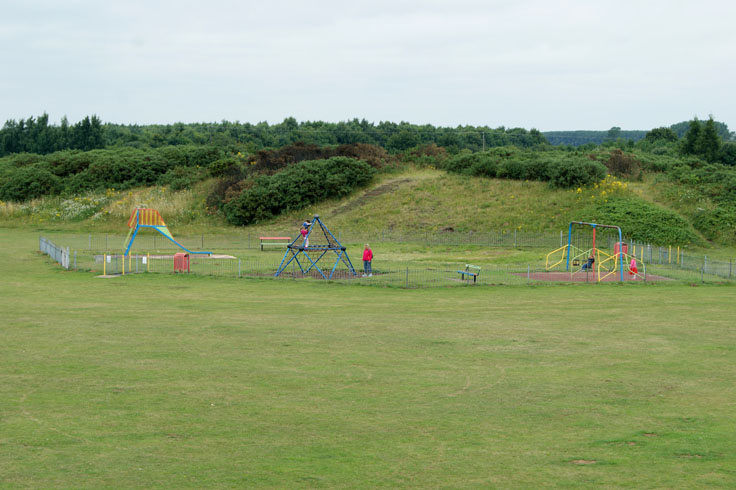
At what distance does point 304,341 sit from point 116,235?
46337 millimetres

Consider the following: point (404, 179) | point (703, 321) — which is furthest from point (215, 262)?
point (404, 179)

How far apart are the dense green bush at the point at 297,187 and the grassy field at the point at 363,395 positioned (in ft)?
137

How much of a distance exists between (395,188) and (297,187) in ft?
30.7

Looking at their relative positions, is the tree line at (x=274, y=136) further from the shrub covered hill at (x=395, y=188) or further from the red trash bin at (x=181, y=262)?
the red trash bin at (x=181, y=262)

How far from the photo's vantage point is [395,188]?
71.6 m

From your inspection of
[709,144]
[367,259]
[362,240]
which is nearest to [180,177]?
[362,240]

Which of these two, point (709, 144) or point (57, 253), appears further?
point (709, 144)

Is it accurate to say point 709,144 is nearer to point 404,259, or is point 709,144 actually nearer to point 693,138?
point 693,138

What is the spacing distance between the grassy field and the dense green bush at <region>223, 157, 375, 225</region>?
41.7 m

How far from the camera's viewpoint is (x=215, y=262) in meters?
40.3

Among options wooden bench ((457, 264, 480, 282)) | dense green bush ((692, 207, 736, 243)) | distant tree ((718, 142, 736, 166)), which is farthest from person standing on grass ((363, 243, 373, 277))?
distant tree ((718, 142, 736, 166))

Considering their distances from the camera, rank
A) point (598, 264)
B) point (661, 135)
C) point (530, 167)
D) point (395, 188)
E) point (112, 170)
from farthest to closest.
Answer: point (661, 135), point (112, 170), point (395, 188), point (530, 167), point (598, 264)

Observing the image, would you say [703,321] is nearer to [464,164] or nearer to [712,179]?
[712,179]

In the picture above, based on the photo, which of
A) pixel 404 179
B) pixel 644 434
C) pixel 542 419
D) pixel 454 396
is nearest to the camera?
pixel 644 434
